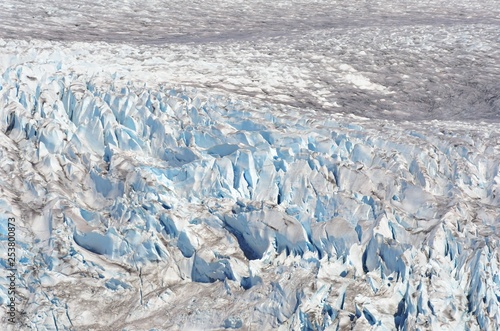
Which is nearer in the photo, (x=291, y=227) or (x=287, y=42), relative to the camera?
(x=291, y=227)

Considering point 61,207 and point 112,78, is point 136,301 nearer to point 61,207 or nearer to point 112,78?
point 61,207

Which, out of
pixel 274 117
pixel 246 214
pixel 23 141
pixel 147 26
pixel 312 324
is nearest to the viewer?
pixel 312 324

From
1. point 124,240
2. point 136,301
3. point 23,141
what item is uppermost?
point 23,141

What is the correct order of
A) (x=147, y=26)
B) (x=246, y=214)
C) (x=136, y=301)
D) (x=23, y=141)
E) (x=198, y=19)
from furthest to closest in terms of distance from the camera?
(x=198, y=19)
(x=147, y=26)
(x=23, y=141)
(x=246, y=214)
(x=136, y=301)

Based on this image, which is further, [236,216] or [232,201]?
[232,201]

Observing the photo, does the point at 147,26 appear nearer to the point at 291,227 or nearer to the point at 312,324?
the point at 291,227

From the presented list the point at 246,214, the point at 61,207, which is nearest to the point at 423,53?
the point at 246,214

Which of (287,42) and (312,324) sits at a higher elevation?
(287,42)
